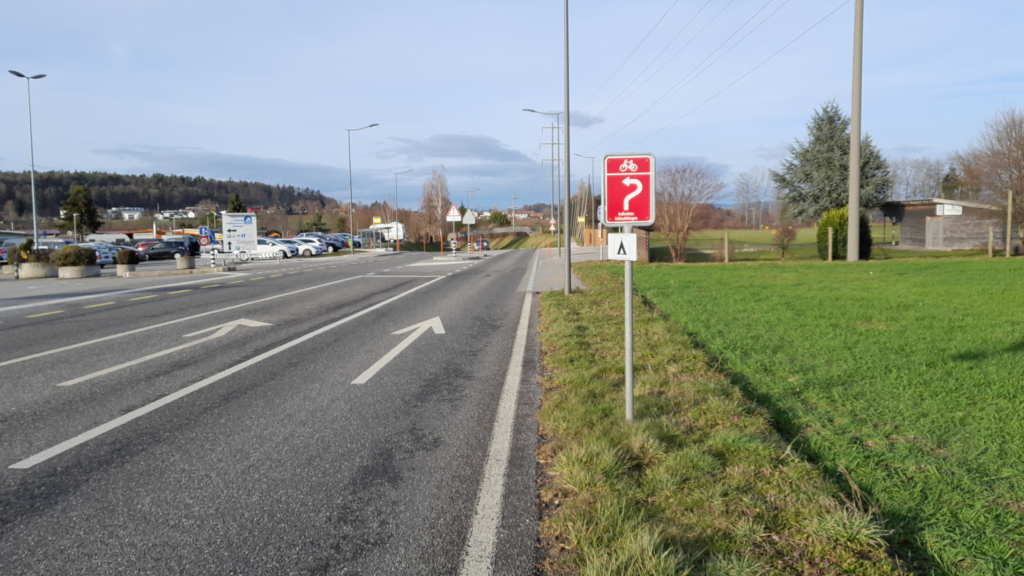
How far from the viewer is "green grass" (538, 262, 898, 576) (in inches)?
123

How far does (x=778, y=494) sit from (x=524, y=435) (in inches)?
81.0

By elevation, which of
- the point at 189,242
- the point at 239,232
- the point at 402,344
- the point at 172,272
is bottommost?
the point at 402,344

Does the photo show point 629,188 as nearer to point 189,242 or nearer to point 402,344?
point 402,344

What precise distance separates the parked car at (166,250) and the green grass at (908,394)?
144 ft

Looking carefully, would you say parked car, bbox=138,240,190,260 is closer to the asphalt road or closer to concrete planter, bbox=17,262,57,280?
concrete planter, bbox=17,262,57,280

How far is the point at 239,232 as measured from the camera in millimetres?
32562

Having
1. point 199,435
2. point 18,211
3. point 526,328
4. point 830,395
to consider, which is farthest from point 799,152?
point 18,211

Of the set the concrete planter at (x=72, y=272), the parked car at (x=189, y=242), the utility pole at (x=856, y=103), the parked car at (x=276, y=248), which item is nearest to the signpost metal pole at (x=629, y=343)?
the utility pole at (x=856, y=103)

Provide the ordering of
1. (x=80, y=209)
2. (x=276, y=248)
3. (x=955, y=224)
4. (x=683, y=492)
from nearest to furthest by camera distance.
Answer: (x=683, y=492) → (x=955, y=224) → (x=276, y=248) → (x=80, y=209)

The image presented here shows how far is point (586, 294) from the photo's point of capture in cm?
1564

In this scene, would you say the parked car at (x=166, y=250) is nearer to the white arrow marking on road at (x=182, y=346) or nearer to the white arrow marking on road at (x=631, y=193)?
the white arrow marking on road at (x=182, y=346)

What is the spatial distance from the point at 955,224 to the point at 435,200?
67194 millimetres

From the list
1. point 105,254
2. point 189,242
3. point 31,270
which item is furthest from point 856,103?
point 189,242

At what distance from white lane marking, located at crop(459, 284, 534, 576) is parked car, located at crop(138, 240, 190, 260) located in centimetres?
4730
